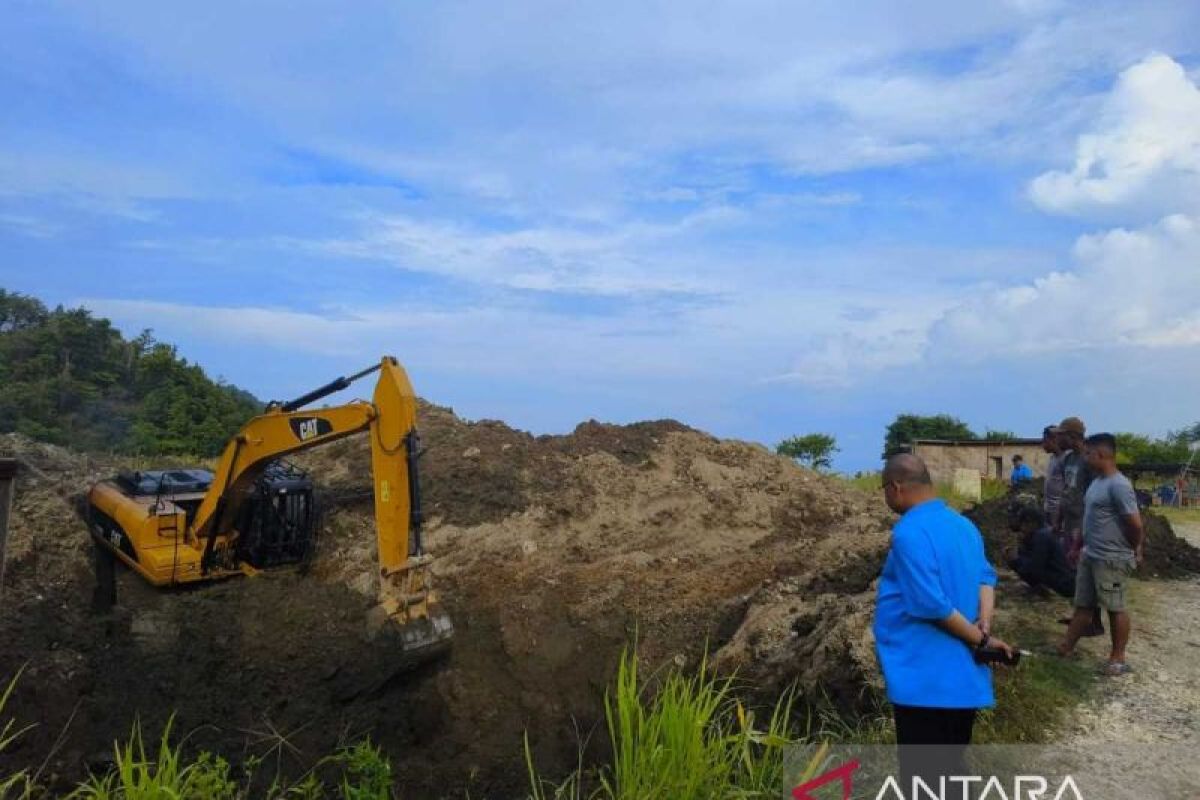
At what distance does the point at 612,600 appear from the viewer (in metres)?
8.69

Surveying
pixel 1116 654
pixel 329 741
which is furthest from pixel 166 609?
pixel 1116 654

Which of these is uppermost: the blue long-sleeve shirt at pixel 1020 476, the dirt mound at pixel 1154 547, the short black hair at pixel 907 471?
the short black hair at pixel 907 471

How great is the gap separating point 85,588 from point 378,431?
14.4 feet

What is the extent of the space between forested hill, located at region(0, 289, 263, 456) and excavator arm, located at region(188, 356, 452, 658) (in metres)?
9.44

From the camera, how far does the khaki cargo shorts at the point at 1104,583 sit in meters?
6.18

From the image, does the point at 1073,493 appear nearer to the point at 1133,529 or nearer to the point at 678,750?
the point at 1133,529

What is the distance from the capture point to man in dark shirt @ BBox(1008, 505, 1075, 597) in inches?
314

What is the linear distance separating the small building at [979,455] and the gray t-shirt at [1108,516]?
16292 mm

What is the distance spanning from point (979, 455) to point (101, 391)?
18490mm

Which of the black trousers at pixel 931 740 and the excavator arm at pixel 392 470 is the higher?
the excavator arm at pixel 392 470

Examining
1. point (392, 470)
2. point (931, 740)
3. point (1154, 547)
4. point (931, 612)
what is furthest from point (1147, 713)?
point (1154, 547)

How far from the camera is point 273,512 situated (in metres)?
8.85

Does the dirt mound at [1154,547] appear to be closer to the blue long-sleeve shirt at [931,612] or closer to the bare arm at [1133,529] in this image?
the bare arm at [1133,529]

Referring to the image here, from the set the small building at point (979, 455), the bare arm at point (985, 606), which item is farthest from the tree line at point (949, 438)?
the bare arm at point (985, 606)
